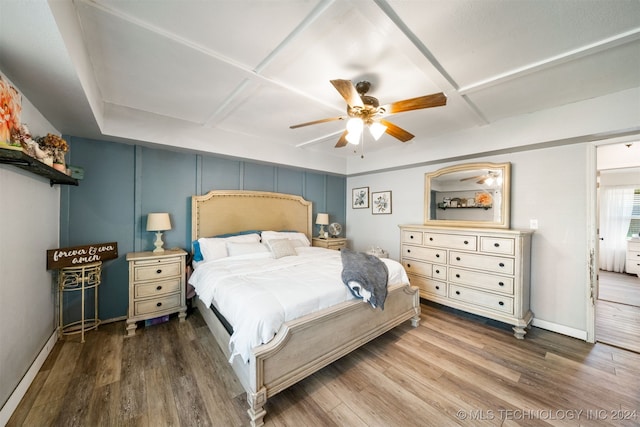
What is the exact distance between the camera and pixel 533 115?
8.71 feet

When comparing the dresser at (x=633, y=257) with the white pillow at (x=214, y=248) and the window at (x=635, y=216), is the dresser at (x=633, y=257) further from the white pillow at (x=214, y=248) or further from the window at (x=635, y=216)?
the white pillow at (x=214, y=248)

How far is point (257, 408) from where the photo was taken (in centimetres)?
147

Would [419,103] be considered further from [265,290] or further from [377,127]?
[265,290]

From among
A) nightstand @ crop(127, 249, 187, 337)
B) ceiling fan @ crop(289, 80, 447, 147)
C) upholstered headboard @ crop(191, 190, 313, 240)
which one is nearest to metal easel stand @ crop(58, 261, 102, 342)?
nightstand @ crop(127, 249, 187, 337)

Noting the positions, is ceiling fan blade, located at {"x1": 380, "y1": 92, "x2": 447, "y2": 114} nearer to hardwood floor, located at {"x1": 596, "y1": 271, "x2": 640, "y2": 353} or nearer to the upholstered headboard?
the upholstered headboard

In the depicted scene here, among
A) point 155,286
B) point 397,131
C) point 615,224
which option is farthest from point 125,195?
point 615,224

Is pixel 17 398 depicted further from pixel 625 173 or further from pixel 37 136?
pixel 625 173

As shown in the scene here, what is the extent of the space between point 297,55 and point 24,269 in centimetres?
266

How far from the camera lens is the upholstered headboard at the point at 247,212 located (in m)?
3.33

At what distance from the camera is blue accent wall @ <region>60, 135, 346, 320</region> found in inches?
104

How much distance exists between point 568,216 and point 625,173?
4582 mm

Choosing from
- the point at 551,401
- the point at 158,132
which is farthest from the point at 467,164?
the point at 158,132

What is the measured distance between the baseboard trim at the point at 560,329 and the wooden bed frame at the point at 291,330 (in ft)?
4.77

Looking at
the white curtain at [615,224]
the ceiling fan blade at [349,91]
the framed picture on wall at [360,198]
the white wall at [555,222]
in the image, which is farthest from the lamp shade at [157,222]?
the white curtain at [615,224]
